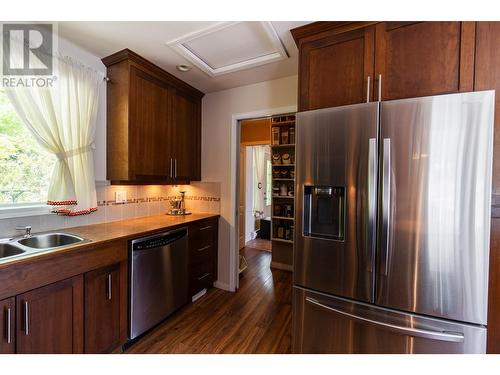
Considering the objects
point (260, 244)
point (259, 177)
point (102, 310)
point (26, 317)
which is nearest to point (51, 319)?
point (26, 317)

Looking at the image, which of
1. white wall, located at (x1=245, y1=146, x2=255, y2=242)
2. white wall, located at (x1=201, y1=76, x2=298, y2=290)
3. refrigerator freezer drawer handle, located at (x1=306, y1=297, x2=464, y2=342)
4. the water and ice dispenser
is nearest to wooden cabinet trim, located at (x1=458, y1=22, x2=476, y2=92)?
the water and ice dispenser

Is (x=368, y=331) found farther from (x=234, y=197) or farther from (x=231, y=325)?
(x=234, y=197)

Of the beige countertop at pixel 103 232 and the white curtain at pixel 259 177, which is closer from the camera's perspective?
the beige countertop at pixel 103 232

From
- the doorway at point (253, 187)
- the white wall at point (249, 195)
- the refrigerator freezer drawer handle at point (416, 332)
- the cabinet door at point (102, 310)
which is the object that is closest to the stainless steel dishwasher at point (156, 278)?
the cabinet door at point (102, 310)

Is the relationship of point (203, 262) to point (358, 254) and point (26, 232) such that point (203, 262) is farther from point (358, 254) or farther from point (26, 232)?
point (358, 254)

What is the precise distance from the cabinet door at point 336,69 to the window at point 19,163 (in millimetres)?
2046

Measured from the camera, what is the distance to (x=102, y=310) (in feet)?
5.12

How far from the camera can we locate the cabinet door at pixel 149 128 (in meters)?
2.04

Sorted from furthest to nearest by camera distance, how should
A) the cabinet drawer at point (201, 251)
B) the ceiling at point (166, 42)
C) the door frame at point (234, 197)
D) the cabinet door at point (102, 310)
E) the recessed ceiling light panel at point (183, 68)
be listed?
the door frame at point (234, 197), the cabinet drawer at point (201, 251), the recessed ceiling light panel at point (183, 68), the ceiling at point (166, 42), the cabinet door at point (102, 310)

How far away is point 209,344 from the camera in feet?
5.95

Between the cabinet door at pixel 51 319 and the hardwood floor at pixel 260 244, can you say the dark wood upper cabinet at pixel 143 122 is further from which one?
the hardwood floor at pixel 260 244

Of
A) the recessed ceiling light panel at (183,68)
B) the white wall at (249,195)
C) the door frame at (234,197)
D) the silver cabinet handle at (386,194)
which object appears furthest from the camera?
the white wall at (249,195)

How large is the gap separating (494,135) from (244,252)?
3.74 metres

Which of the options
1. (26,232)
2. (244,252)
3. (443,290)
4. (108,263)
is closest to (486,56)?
(443,290)
